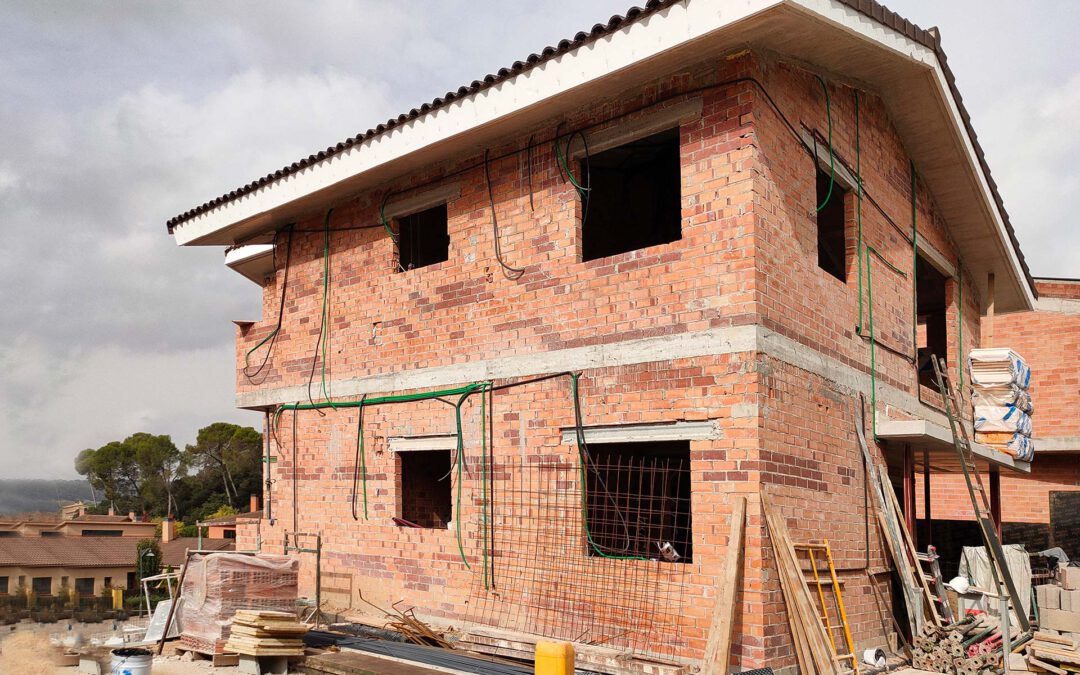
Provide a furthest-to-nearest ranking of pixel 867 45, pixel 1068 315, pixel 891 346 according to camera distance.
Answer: pixel 1068 315 → pixel 891 346 → pixel 867 45

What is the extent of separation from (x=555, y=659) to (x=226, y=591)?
5395mm

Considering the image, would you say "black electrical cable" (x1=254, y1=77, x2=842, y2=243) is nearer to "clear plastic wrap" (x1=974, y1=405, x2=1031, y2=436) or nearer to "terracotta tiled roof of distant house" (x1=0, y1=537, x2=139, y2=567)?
"clear plastic wrap" (x1=974, y1=405, x2=1031, y2=436)

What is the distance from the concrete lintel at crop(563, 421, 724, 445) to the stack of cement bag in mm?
6347

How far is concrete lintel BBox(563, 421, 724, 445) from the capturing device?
812cm

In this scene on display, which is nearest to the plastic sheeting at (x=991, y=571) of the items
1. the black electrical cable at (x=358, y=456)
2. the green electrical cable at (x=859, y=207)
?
the green electrical cable at (x=859, y=207)

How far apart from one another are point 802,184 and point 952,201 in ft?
16.9

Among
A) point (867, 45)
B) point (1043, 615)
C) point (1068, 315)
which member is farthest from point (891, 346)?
point (1068, 315)

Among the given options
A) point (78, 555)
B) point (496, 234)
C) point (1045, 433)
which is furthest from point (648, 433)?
point (78, 555)

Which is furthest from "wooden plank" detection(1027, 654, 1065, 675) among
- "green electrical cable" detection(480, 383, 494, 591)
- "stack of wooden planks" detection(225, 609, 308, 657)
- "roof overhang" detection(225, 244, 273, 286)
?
"roof overhang" detection(225, 244, 273, 286)

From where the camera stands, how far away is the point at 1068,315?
1941 centimetres

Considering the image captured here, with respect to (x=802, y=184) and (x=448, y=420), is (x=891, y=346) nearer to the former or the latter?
(x=802, y=184)

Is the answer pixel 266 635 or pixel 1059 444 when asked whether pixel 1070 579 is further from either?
pixel 266 635

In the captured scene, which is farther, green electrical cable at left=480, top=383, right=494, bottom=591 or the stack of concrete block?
the stack of concrete block

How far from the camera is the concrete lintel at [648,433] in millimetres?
8117
